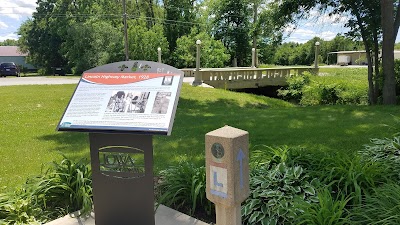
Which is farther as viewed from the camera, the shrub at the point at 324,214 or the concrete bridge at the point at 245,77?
the concrete bridge at the point at 245,77

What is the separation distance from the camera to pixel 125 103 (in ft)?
9.59

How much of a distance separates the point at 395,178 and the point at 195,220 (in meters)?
2.07

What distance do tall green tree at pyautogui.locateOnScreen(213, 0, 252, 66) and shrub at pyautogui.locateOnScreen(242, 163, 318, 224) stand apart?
35.9 m

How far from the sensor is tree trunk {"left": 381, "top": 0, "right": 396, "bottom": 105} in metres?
10.3

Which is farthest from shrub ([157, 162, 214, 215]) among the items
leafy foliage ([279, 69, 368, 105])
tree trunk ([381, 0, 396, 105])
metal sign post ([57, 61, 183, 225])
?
leafy foliage ([279, 69, 368, 105])

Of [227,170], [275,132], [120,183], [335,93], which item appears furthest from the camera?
[335,93]

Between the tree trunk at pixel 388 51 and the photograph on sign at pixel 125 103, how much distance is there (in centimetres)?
951

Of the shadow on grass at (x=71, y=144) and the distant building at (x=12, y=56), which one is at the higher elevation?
the distant building at (x=12, y=56)

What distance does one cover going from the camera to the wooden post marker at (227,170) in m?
2.21

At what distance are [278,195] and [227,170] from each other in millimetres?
1319

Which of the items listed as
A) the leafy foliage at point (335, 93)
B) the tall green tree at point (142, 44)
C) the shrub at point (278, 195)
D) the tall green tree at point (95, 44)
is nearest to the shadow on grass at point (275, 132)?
the shrub at point (278, 195)

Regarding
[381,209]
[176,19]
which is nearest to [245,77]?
[176,19]

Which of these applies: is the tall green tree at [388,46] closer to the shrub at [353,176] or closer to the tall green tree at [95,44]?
the shrub at [353,176]

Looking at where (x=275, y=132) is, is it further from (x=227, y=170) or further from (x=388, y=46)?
(x=388, y=46)
